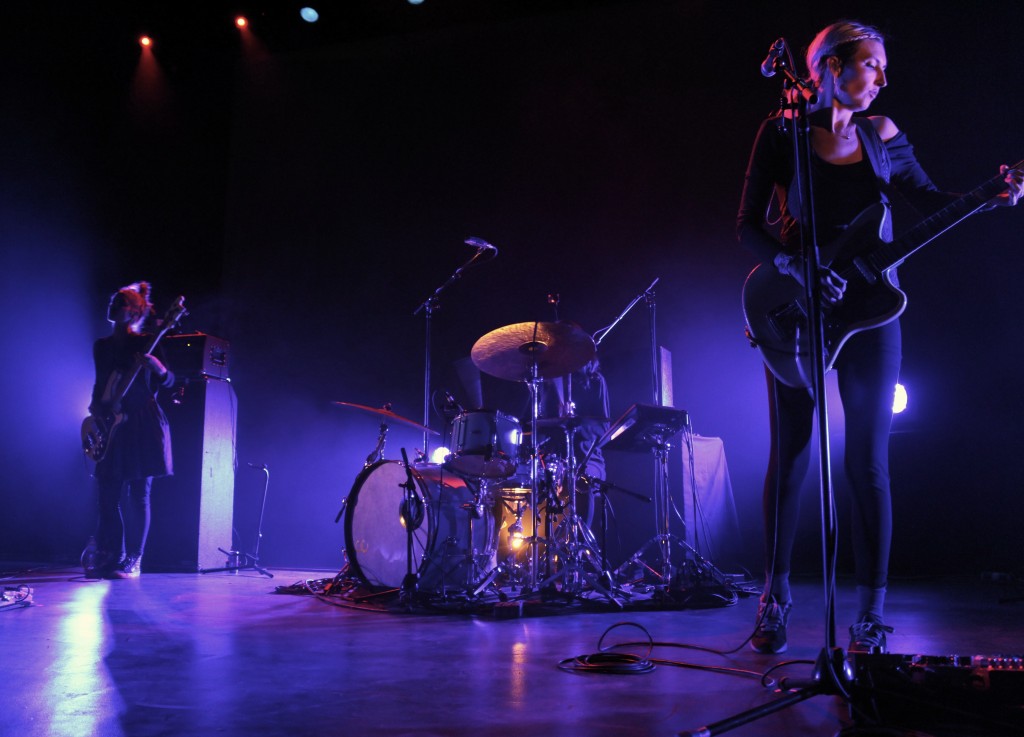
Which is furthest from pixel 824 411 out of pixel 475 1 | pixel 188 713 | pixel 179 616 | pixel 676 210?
pixel 475 1

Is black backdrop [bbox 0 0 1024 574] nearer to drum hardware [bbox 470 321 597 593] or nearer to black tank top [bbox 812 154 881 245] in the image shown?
drum hardware [bbox 470 321 597 593]

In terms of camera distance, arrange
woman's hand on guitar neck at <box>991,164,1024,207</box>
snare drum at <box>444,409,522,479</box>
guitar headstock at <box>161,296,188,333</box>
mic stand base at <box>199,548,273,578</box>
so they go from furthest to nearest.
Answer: mic stand base at <box>199,548,273,578</box> < guitar headstock at <box>161,296,188,333</box> < snare drum at <box>444,409,522,479</box> < woman's hand on guitar neck at <box>991,164,1024,207</box>

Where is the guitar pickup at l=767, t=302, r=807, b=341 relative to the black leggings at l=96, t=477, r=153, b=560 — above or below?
above

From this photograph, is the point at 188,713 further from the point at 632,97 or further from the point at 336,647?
the point at 632,97

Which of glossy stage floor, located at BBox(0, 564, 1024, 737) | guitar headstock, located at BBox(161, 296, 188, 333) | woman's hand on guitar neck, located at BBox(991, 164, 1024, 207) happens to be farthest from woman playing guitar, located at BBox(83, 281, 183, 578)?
woman's hand on guitar neck, located at BBox(991, 164, 1024, 207)

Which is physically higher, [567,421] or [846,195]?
[846,195]

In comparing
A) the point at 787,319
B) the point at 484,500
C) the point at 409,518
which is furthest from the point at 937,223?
the point at 484,500

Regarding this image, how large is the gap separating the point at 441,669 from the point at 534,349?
2272mm

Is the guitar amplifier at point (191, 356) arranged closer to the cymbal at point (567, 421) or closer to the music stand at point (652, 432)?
the cymbal at point (567, 421)

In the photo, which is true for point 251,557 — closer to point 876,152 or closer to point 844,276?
point 844,276

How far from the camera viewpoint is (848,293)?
6.98 ft

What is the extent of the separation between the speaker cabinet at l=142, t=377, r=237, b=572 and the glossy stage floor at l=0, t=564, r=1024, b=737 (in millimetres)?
2046

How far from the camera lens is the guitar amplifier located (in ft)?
20.2

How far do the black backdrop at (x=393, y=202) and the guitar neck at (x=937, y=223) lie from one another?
396cm
